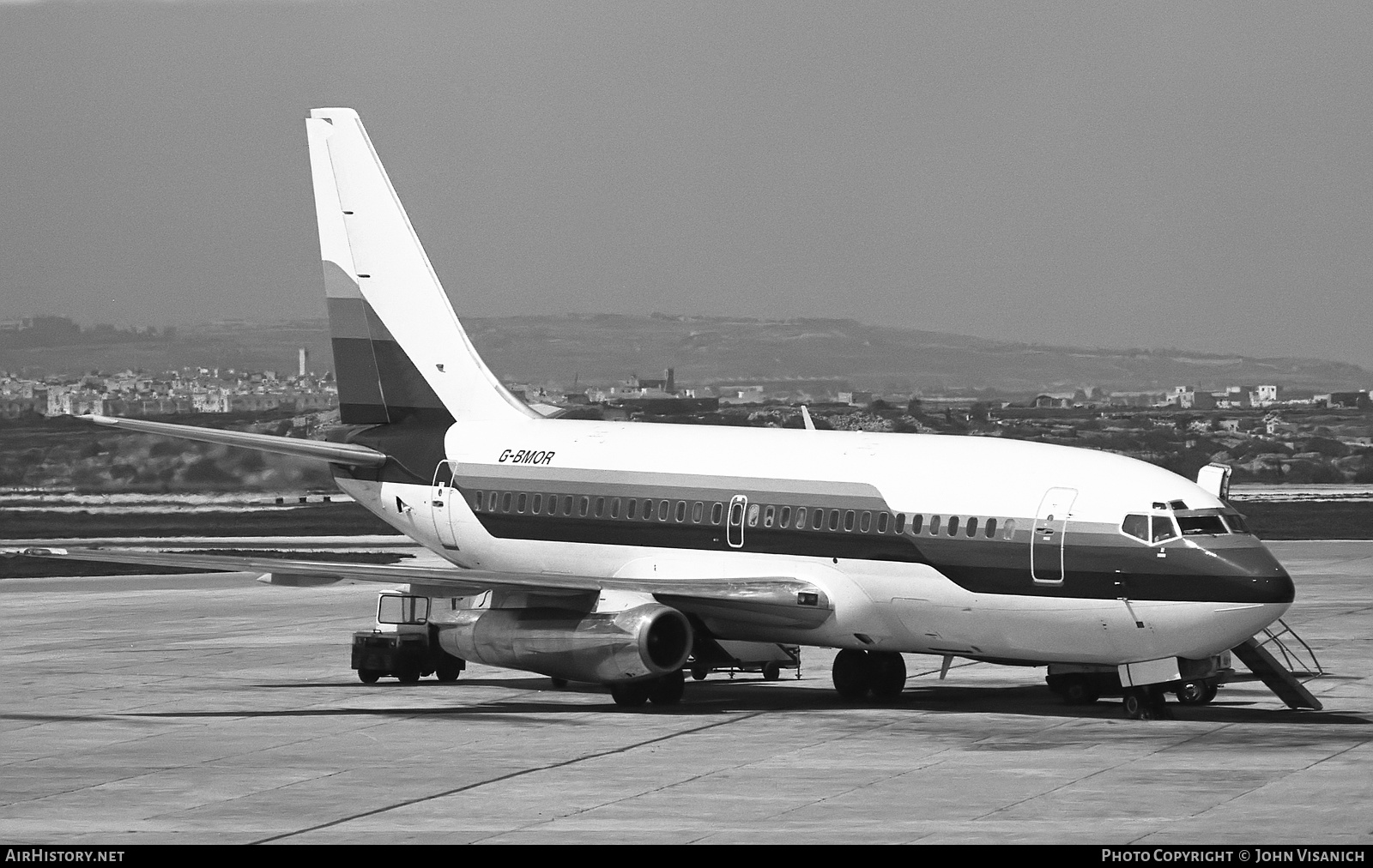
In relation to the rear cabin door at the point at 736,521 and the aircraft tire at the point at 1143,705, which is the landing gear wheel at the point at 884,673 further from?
the aircraft tire at the point at 1143,705

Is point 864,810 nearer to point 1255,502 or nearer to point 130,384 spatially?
point 1255,502

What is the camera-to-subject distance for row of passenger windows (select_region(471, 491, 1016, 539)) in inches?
1303

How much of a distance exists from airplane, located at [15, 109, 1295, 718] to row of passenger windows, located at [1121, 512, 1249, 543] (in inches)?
1.5

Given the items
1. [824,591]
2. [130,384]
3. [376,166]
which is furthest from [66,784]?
[130,384]

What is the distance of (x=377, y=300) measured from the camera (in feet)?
140

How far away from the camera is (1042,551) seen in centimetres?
3206

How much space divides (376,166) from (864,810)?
22.7m

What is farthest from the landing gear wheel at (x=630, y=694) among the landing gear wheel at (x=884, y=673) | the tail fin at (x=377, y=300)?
the tail fin at (x=377, y=300)

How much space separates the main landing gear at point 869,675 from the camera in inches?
1426

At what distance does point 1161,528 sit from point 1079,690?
4.72 m

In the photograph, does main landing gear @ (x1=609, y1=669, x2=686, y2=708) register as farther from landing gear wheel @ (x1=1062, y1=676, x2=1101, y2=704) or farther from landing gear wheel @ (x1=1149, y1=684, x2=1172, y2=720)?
landing gear wheel @ (x1=1149, y1=684, x2=1172, y2=720)

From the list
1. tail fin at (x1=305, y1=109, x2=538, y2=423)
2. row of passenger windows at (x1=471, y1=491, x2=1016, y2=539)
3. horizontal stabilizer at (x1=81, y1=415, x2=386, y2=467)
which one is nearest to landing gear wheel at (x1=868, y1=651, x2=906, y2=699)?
row of passenger windows at (x1=471, y1=491, x2=1016, y2=539)

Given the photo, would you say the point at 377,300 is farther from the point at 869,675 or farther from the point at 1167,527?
the point at 1167,527

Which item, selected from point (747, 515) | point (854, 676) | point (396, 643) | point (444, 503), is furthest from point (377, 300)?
point (854, 676)
